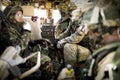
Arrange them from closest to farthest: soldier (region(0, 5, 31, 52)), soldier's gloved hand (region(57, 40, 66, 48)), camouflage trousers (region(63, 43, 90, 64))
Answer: soldier (region(0, 5, 31, 52)), camouflage trousers (region(63, 43, 90, 64)), soldier's gloved hand (region(57, 40, 66, 48))

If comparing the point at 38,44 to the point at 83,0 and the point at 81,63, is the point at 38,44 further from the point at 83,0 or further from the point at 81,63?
the point at 83,0

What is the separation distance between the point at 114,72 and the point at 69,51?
180cm

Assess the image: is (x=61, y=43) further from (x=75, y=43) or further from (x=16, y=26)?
Answer: (x=16, y=26)

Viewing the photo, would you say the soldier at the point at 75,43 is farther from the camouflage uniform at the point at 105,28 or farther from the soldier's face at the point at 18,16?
the camouflage uniform at the point at 105,28

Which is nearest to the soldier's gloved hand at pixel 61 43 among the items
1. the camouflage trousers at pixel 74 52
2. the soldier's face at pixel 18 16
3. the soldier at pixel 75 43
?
the soldier at pixel 75 43

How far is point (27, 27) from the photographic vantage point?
4910mm

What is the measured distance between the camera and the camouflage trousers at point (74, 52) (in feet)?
13.4

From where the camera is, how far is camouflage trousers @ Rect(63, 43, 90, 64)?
4090 mm

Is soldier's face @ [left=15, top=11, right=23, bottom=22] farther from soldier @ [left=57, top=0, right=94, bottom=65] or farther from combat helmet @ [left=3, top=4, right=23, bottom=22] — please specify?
soldier @ [left=57, top=0, right=94, bottom=65]

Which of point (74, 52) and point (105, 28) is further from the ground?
point (105, 28)

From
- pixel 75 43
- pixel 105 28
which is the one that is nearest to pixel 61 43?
pixel 75 43

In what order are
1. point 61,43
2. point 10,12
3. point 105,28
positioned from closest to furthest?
point 105,28, point 10,12, point 61,43

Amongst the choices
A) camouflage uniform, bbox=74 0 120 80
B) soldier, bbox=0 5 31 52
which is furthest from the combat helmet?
camouflage uniform, bbox=74 0 120 80

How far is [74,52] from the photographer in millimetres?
4117
